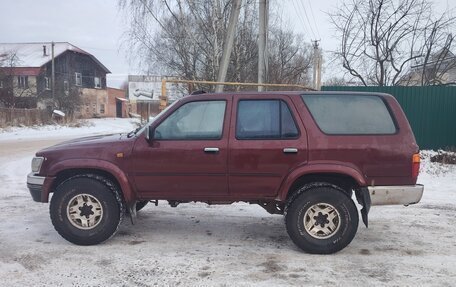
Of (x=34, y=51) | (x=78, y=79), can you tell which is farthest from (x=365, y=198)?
(x=34, y=51)

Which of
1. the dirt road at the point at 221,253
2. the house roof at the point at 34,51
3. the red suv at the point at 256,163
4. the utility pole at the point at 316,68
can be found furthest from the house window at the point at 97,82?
the red suv at the point at 256,163

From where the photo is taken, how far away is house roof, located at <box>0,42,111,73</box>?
5019 centimetres

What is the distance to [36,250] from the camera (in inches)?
198

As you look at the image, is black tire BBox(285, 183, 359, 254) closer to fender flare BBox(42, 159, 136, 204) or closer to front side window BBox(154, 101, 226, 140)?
front side window BBox(154, 101, 226, 140)

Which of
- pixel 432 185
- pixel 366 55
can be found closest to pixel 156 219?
pixel 432 185

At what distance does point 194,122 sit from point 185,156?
1.44ft

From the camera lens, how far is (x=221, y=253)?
500cm

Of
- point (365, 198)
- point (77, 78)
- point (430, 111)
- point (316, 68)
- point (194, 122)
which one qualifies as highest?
point (77, 78)

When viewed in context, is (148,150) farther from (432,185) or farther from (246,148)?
(432,185)

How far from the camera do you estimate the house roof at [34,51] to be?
5019 centimetres

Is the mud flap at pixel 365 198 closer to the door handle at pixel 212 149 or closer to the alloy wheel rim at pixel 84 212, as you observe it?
the door handle at pixel 212 149

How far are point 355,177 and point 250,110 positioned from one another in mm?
1423

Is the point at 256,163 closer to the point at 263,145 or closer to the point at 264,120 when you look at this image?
the point at 263,145

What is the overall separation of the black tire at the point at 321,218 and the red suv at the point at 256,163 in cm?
1
